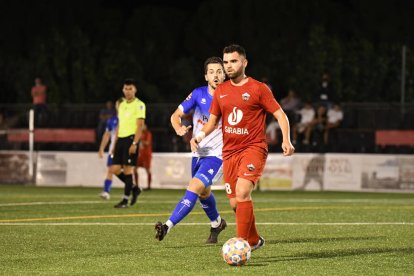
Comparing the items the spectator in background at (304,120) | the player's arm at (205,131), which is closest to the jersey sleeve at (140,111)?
the player's arm at (205,131)

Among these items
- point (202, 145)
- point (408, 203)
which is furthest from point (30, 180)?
point (202, 145)

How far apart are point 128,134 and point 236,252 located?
10041 millimetres

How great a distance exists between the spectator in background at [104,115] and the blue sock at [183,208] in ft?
62.2

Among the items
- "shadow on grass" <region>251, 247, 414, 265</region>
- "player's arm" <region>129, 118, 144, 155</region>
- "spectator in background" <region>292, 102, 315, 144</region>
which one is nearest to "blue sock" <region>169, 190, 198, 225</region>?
"shadow on grass" <region>251, 247, 414, 265</region>

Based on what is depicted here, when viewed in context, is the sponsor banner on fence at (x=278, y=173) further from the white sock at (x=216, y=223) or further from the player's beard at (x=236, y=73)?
the player's beard at (x=236, y=73)

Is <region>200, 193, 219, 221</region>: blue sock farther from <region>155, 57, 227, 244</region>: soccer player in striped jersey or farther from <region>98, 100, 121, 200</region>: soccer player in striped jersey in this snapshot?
<region>98, 100, 121, 200</region>: soccer player in striped jersey

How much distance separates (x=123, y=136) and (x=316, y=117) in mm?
11309

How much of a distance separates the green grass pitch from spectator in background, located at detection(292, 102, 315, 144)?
806 cm

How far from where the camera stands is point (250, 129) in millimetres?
10641

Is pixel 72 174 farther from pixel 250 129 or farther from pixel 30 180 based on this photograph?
pixel 250 129

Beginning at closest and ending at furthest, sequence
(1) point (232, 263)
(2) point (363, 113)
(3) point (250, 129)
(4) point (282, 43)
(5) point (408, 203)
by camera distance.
Result: (1) point (232, 263) → (3) point (250, 129) → (5) point (408, 203) → (2) point (363, 113) → (4) point (282, 43)

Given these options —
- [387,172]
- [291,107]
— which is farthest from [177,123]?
[291,107]

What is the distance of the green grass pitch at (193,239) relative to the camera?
387 inches

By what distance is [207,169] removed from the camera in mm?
12461
